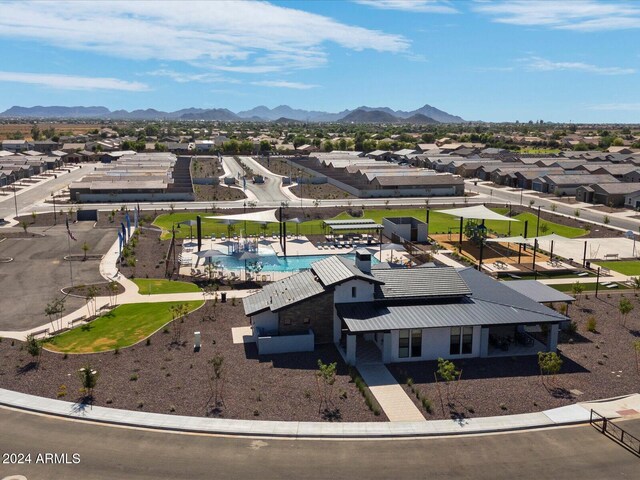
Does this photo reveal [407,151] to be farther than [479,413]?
Yes

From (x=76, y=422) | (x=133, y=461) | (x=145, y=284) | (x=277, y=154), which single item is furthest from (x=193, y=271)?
(x=277, y=154)

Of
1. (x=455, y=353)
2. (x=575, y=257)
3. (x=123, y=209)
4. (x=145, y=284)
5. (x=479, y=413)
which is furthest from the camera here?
(x=123, y=209)

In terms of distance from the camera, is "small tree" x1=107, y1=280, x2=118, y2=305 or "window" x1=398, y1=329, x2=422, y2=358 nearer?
"window" x1=398, y1=329, x2=422, y2=358

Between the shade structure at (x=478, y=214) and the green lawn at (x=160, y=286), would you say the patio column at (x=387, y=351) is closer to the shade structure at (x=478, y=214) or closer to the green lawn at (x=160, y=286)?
the green lawn at (x=160, y=286)

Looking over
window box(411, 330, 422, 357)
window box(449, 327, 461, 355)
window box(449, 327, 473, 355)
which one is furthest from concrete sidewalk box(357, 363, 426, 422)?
window box(449, 327, 473, 355)

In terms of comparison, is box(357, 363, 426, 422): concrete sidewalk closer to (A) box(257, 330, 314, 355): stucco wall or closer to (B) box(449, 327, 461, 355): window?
(A) box(257, 330, 314, 355): stucco wall

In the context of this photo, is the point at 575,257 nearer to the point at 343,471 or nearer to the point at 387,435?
the point at 387,435

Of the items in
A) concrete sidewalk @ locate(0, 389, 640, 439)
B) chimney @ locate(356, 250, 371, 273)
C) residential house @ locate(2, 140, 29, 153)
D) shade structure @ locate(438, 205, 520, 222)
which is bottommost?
concrete sidewalk @ locate(0, 389, 640, 439)

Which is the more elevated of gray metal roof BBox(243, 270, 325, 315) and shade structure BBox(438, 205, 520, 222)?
shade structure BBox(438, 205, 520, 222)
